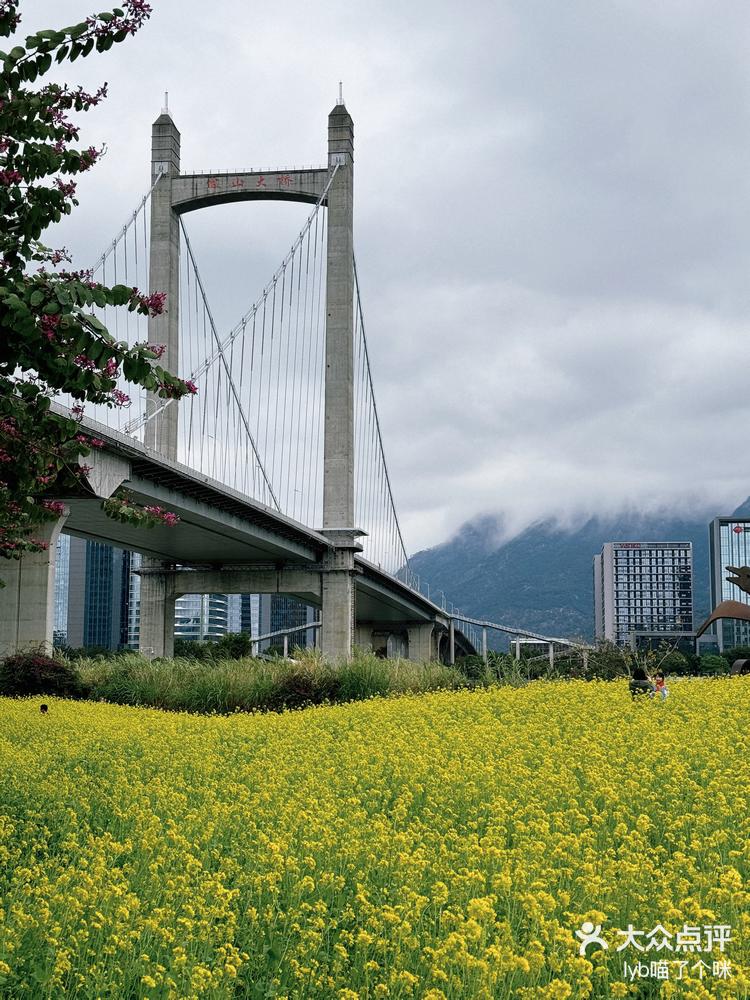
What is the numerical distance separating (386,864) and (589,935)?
4.66ft

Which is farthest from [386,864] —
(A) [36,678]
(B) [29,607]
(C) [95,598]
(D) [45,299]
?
(C) [95,598]

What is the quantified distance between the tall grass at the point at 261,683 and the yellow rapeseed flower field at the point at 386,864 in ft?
32.0

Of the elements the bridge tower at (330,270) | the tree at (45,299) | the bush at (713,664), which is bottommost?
the bush at (713,664)

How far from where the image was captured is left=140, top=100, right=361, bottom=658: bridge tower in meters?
41.3

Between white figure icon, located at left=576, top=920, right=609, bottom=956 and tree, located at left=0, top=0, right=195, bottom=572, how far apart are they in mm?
3508

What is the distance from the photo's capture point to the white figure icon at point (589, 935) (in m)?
4.58

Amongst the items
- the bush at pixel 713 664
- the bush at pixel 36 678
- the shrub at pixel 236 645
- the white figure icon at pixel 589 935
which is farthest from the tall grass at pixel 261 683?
the shrub at pixel 236 645

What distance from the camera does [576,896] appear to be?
5492mm

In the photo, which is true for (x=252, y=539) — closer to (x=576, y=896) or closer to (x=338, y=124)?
(x=338, y=124)

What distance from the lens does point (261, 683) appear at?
71.9ft

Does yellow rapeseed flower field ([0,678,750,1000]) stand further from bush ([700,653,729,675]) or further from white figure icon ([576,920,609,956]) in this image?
bush ([700,653,729,675])

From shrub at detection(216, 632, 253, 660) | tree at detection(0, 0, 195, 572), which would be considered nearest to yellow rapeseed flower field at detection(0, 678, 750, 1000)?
tree at detection(0, 0, 195, 572)

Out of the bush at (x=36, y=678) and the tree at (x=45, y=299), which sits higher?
the tree at (x=45, y=299)

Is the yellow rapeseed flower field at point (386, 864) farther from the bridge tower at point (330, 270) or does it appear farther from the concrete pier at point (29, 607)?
the bridge tower at point (330, 270)
